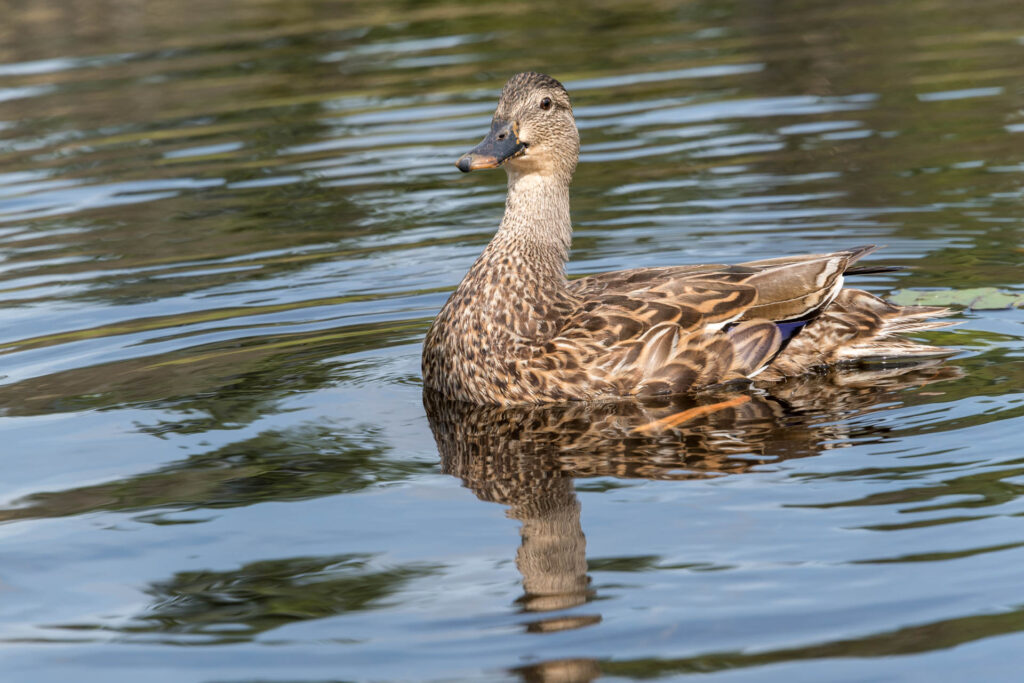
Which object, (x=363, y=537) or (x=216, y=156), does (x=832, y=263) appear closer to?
(x=363, y=537)

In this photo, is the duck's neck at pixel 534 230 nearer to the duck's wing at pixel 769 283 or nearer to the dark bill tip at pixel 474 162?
the duck's wing at pixel 769 283

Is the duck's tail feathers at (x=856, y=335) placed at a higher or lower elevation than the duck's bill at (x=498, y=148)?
lower

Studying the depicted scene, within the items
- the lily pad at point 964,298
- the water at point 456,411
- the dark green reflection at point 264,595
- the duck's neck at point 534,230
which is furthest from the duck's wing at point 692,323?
the dark green reflection at point 264,595

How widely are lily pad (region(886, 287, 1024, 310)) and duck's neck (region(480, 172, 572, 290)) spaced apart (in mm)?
2381

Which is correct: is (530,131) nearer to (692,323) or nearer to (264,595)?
(692,323)

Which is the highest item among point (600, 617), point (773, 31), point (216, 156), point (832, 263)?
point (773, 31)

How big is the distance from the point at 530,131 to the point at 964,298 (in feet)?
10.2

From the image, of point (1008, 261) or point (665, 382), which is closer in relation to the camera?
point (665, 382)

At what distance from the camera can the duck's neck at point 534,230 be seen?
847cm

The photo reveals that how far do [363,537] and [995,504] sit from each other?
8.99ft

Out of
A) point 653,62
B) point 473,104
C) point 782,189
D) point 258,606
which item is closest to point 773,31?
point 653,62

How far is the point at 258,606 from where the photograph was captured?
5.62 metres

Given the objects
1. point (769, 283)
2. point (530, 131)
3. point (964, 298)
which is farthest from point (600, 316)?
point (964, 298)

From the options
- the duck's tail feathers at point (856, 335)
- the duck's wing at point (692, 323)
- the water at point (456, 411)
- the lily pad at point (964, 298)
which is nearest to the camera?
the water at point (456, 411)
